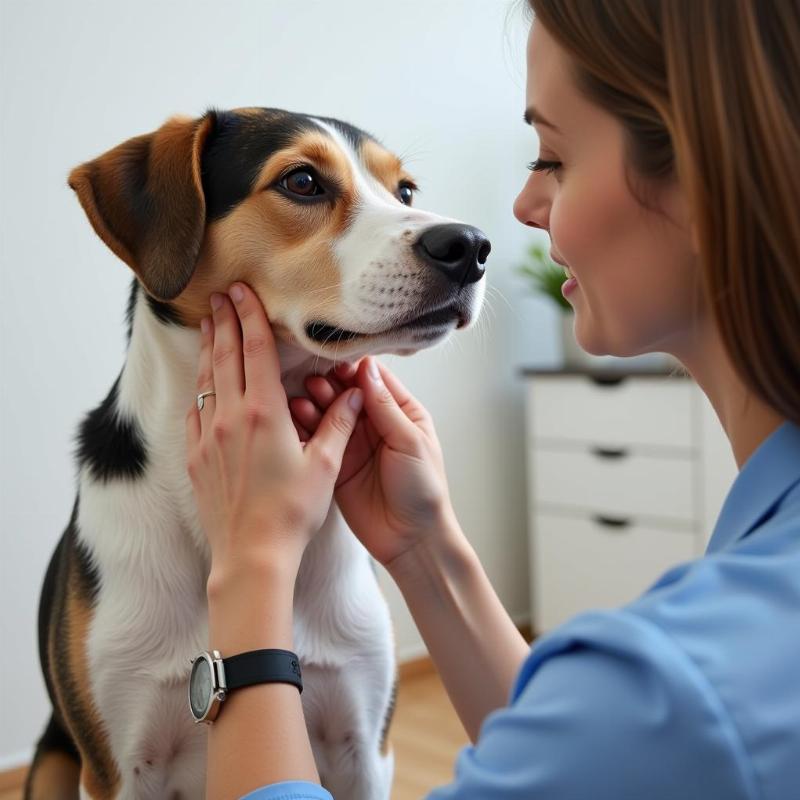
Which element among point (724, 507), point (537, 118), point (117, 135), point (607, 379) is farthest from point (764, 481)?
point (607, 379)

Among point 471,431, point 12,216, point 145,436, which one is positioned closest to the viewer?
point 145,436

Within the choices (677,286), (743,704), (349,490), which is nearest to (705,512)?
(349,490)

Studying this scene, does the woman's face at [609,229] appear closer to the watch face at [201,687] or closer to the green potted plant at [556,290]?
the watch face at [201,687]

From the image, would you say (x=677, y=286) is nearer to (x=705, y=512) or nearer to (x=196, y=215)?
Result: (x=196, y=215)

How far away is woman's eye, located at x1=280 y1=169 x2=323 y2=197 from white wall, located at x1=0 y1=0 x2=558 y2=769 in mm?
896

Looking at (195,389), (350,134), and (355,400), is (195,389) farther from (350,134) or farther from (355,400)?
(350,134)

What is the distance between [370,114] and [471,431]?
1238mm

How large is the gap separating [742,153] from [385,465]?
0.69 metres

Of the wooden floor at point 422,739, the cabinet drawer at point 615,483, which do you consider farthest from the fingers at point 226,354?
the cabinet drawer at point 615,483

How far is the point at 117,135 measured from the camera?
263 centimetres

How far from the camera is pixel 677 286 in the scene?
76cm

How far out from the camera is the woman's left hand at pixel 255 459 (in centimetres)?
100

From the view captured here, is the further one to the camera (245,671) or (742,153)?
(245,671)

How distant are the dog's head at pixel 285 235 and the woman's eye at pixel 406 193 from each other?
0.14 m
